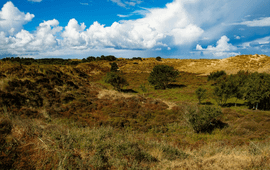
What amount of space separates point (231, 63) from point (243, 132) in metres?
81.9

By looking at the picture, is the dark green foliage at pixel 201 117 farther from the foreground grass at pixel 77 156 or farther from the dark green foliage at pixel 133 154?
the dark green foliage at pixel 133 154

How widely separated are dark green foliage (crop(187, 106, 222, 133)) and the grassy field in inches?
20.7

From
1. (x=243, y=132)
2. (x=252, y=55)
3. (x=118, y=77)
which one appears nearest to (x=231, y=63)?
(x=252, y=55)

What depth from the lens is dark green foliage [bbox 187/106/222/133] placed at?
15.6 meters

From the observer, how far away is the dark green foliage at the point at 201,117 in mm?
15570

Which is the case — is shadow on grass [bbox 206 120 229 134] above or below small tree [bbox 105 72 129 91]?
below

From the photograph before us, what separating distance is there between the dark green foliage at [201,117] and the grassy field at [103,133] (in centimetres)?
53

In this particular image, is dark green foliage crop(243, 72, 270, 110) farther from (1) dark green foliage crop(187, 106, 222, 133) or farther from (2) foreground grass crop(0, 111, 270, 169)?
(2) foreground grass crop(0, 111, 270, 169)

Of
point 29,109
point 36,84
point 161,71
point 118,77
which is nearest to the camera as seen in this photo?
point 29,109

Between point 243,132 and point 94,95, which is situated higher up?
point 94,95

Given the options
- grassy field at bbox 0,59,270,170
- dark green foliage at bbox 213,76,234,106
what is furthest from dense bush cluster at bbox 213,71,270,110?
grassy field at bbox 0,59,270,170

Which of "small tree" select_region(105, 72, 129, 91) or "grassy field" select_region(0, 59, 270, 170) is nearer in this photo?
"grassy field" select_region(0, 59, 270, 170)

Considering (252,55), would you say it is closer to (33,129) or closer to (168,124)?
(168,124)

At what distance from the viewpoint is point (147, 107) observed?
905 inches
